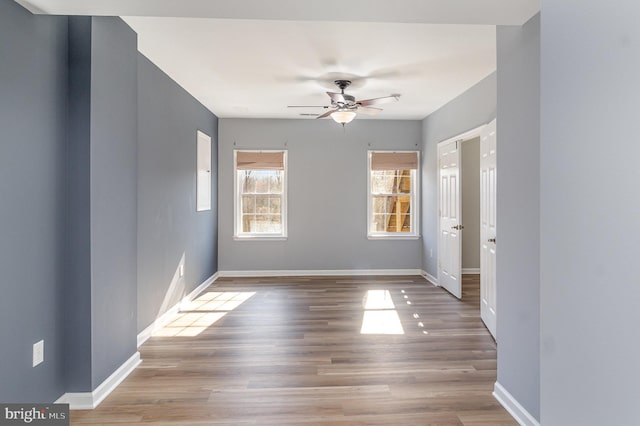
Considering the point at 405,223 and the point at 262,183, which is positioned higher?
the point at 262,183

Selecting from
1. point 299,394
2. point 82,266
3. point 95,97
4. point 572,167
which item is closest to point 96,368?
point 82,266

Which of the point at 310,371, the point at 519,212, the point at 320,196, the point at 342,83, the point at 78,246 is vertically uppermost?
the point at 342,83

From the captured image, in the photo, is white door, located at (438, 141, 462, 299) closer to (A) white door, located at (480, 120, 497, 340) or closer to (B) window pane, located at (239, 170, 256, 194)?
(A) white door, located at (480, 120, 497, 340)

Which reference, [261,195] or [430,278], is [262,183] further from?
[430,278]

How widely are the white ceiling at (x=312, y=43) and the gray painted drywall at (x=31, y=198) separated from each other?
0.27 metres

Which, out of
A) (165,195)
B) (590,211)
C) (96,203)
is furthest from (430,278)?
(590,211)

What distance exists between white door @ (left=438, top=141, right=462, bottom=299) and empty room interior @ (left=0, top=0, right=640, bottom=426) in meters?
0.05

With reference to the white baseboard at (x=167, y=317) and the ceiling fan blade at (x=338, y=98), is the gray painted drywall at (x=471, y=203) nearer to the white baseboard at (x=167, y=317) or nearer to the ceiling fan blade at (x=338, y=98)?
the ceiling fan blade at (x=338, y=98)

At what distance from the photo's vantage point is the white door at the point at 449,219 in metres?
4.91

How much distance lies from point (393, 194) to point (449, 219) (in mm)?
1449

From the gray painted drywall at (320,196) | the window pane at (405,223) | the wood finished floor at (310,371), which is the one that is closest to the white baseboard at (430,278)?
the gray painted drywall at (320,196)

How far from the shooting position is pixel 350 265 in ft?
20.9

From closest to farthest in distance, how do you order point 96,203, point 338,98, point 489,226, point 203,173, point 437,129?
1. point 96,203
2. point 489,226
3. point 338,98
4. point 203,173
5. point 437,129

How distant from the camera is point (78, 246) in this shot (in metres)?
2.31
